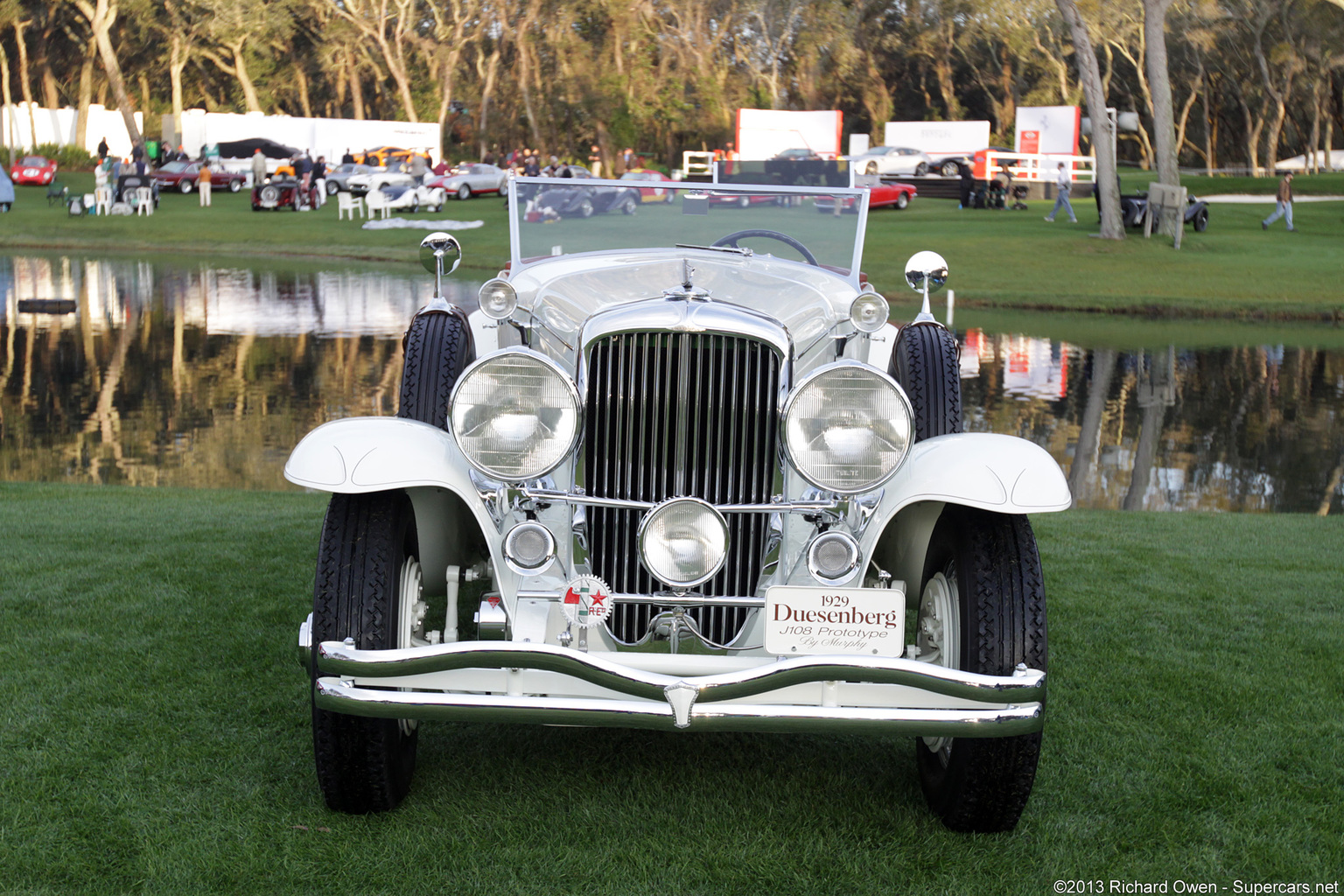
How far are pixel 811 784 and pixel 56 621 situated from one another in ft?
9.57

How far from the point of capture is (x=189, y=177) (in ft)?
130

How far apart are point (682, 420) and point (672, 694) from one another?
0.80 meters

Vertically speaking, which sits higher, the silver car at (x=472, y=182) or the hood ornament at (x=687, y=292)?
the silver car at (x=472, y=182)

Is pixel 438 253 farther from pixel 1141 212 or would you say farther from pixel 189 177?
pixel 189 177

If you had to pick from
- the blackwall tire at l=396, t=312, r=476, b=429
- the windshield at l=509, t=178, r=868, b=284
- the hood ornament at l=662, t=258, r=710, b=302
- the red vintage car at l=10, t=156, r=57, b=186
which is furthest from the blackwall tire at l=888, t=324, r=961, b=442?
the red vintage car at l=10, t=156, r=57, b=186

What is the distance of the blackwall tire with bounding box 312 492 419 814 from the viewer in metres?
3.27

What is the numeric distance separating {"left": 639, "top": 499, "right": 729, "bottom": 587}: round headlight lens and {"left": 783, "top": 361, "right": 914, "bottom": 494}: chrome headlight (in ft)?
0.87

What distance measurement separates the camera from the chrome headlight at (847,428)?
3264 millimetres

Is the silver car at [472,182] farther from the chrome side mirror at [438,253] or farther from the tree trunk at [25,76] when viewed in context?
the chrome side mirror at [438,253]

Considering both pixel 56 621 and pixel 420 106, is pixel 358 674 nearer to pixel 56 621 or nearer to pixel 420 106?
pixel 56 621

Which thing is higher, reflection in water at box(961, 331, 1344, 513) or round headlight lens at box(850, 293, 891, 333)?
round headlight lens at box(850, 293, 891, 333)

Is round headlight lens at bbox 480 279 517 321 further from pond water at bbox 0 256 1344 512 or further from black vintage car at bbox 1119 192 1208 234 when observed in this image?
black vintage car at bbox 1119 192 1208 234

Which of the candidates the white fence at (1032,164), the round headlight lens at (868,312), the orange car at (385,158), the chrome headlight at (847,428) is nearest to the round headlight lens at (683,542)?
the chrome headlight at (847,428)

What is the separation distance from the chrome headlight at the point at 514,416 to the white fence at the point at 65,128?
176ft
